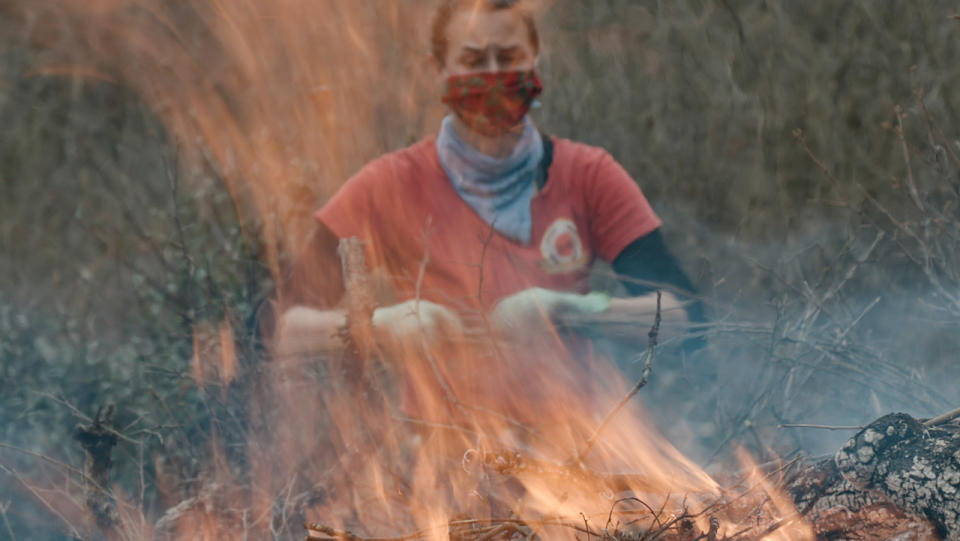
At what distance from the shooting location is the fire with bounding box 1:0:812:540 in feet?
5.43

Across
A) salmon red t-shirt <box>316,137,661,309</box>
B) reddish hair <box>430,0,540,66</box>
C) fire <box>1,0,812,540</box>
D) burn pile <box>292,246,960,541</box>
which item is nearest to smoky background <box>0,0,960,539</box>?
fire <box>1,0,812,540</box>

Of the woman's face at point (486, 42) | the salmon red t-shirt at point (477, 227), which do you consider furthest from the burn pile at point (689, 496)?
the woman's face at point (486, 42)

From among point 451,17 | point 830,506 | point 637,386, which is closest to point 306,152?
point 451,17

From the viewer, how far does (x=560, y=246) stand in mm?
2488

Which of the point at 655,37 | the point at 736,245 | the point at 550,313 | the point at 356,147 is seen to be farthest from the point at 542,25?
the point at 550,313

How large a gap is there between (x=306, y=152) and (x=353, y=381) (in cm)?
104

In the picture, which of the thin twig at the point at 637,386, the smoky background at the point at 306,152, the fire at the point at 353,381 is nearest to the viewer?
the thin twig at the point at 637,386

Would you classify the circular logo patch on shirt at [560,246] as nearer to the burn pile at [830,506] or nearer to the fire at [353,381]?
the fire at [353,381]

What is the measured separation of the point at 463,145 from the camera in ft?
8.08

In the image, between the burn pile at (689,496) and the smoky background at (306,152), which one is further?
the smoky background at (306,152)

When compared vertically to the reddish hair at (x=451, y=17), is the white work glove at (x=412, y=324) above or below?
below

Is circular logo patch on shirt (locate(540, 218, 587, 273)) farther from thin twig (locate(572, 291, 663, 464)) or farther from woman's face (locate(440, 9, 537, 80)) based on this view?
thin twig (locate(572, 291, 663, 464))

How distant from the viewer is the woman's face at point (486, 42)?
2396 mm

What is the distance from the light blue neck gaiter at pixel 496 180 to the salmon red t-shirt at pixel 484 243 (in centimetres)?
3
